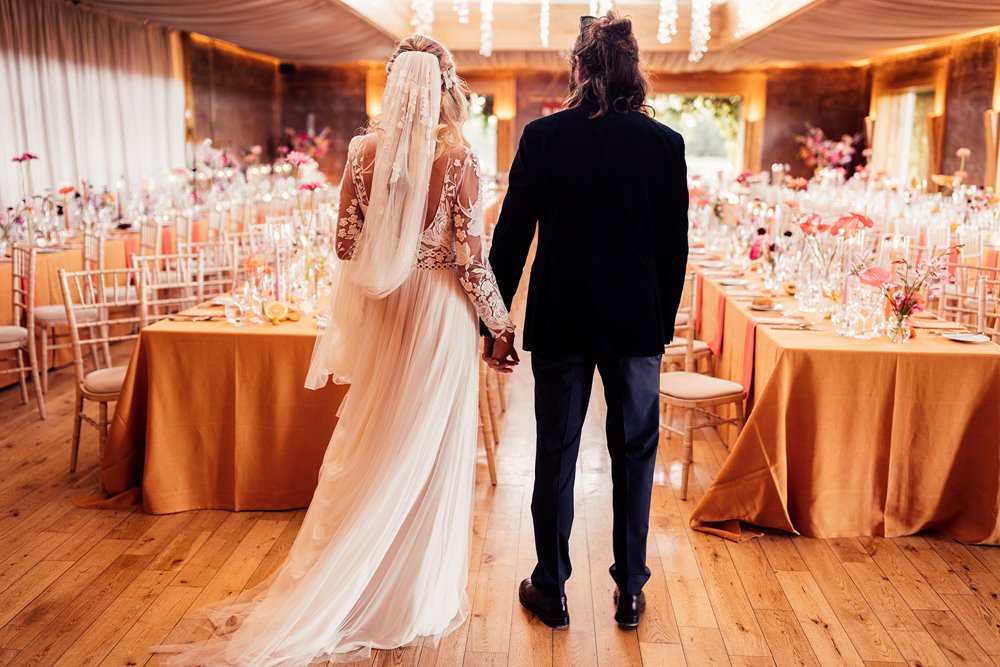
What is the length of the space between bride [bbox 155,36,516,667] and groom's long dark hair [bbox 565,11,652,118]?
14.3 inches

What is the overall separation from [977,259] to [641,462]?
5.52 m

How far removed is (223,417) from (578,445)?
1.66 meters

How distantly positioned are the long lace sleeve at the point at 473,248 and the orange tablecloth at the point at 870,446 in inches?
53.0

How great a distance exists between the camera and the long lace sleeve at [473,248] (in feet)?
8.63

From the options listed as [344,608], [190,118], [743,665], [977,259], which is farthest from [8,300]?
[190,118]

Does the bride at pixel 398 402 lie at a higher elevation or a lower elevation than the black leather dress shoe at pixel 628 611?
higher

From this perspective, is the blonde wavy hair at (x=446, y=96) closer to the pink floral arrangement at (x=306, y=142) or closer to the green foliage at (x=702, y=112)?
the pink floral arrangement at (x=306, y=142)

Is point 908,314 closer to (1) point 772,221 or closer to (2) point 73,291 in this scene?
(1) point 772,221

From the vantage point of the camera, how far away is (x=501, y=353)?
2.79 m

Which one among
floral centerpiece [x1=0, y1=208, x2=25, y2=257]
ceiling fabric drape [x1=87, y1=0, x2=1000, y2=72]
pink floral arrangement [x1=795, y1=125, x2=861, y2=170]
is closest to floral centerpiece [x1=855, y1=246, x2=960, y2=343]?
floral centerpiece [x1=0, y1=208, x2=25, y2=257]

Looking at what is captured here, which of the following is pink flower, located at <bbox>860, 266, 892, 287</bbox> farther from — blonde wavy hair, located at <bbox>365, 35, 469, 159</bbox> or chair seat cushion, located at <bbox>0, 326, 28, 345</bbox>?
chair seat cushion, located at <bbox>0, 326, 28, 345</bbox>

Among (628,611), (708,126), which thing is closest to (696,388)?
(628,611)

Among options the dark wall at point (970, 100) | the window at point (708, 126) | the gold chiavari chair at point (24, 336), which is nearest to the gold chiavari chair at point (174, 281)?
the gold chiavari chair at point (24, 336)

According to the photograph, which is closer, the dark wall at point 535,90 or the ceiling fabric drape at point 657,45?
the ceiling fabric drape at point 657,45
